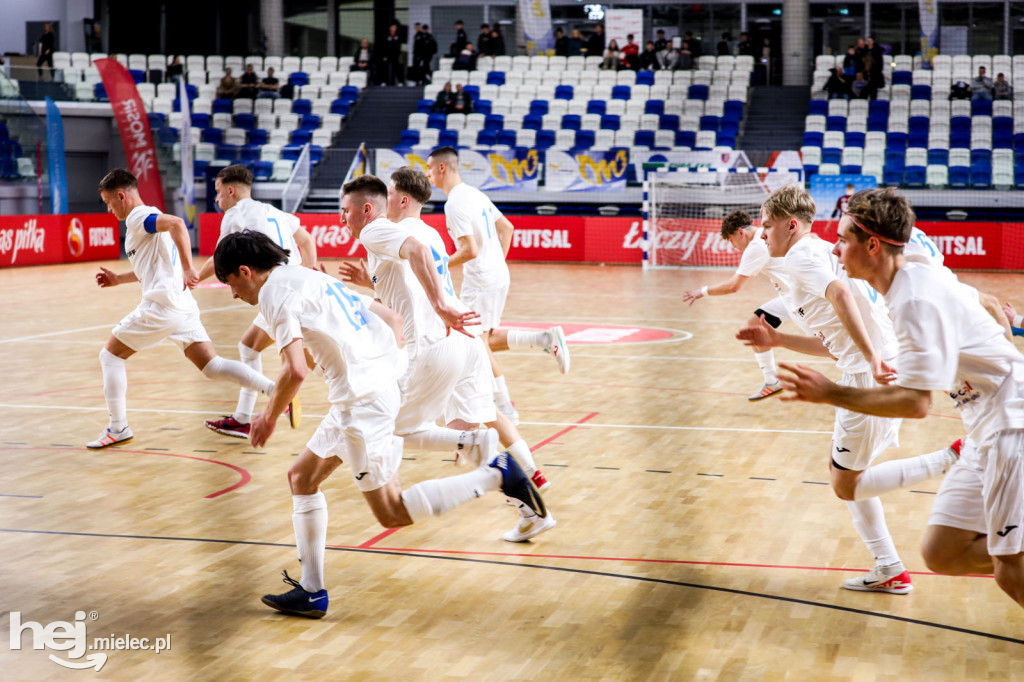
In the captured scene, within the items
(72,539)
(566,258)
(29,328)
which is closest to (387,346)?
(72,539)

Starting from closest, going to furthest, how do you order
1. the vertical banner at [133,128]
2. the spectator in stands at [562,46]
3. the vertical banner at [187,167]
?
the vertical banner at [133,128], the vertical banner at [187,167], the spectator in stands at [562,46]

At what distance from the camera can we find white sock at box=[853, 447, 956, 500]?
452 cm

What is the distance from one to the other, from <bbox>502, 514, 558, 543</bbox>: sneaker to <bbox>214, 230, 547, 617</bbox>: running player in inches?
36.4

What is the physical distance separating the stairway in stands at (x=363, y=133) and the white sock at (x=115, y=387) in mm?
18119

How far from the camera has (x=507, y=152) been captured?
24.6 meters

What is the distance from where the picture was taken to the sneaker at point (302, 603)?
171 inches

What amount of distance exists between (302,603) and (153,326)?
3685 millimetres

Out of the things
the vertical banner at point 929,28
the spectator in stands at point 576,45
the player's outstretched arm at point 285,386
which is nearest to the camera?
the player's outstretched arm at point 285,386

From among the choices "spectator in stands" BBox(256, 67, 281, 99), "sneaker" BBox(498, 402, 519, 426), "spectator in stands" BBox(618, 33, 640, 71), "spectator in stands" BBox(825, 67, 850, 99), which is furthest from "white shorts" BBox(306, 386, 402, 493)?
"spectator in stands" BBox(256, 67, 281, 99)

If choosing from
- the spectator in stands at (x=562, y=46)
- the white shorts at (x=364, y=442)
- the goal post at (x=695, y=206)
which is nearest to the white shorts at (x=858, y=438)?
the white shorts at (x=364, y=442)

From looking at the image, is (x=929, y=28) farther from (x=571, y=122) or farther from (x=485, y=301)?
(x=485, y=301)

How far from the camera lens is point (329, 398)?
4340mm

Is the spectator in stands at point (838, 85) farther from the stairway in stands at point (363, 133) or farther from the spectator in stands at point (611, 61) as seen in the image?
the stairway in stands at point (363, 133)

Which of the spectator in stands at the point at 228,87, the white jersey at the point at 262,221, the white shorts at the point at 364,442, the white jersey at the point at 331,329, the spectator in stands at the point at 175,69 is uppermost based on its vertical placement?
the spectator in stands at the point at 175,69
